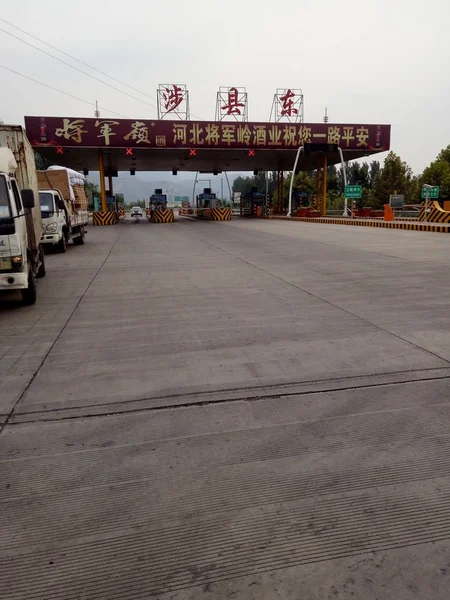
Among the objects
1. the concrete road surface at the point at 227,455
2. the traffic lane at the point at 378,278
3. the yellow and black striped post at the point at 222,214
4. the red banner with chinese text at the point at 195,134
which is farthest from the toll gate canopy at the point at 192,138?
the concrete road surface at the point at 227,455

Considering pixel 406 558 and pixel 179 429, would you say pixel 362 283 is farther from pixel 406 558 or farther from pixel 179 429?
pixel 406 558

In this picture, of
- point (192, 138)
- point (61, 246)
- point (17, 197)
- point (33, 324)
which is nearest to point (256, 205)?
point (192, 138)

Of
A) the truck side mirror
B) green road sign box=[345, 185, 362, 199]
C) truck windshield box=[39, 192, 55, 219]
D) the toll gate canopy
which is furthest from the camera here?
green road sign box=[345, 185, 362, 199]

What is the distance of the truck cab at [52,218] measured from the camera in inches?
579

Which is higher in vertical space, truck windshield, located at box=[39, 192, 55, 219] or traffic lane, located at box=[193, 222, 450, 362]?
truck windshield, located at box=[39, 192, 55, 219]

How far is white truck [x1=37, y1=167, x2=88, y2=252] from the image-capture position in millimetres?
14773

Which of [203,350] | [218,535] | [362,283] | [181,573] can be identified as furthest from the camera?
[362,283]

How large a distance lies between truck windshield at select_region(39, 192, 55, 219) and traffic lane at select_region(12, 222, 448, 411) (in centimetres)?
675

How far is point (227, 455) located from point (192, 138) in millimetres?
31872

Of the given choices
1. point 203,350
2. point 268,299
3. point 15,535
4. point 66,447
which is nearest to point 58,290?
point 268,299

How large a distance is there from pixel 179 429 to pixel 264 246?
1327 cm

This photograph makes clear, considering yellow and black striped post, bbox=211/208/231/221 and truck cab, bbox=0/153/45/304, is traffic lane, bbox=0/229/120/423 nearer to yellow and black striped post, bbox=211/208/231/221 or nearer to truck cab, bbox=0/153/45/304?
truck cab, bbox=0/153/45/304

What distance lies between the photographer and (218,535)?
2.26 meters

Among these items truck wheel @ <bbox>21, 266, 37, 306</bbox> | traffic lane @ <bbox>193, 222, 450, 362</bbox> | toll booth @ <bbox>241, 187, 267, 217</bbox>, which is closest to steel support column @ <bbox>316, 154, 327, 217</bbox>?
toll booth @ <bbox>241, 187, 267, 217</bbox>
